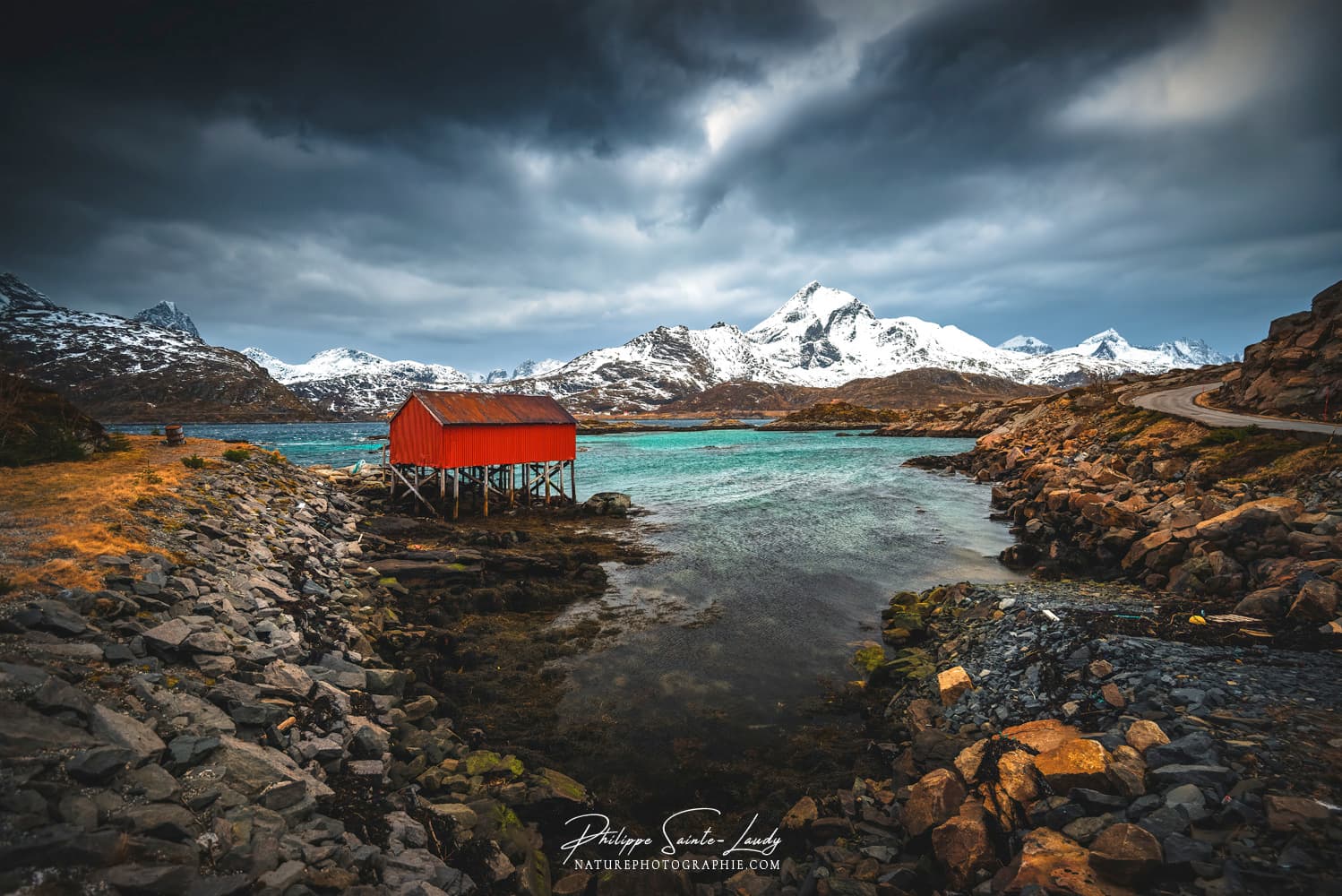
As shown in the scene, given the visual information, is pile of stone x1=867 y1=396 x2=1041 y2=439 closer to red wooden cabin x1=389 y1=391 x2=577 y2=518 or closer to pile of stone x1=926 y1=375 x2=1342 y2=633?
pile of stone x1=926 y1=375 x2=1342 y2=633

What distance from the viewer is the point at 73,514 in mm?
10508

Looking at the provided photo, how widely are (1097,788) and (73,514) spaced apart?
1736cm

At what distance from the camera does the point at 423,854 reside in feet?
18.9

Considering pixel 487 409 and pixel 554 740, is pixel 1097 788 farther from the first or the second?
pixel 487 409

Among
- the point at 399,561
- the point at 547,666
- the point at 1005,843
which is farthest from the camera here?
the point at 399,561

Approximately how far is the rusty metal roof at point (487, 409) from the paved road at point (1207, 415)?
3311 centimetres

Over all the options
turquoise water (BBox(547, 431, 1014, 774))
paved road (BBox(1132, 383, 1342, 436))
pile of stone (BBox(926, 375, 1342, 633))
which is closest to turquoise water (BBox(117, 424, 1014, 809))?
turquoise water (BBox(547, 431, 1014, 774))

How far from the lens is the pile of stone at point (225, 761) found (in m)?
4.03

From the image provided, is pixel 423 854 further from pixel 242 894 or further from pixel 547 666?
pixel 547 666

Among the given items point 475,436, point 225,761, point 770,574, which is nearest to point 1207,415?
point 770,574

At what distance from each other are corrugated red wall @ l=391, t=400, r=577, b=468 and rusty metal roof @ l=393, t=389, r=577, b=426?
31 centimetres

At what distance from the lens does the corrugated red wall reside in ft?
96.8

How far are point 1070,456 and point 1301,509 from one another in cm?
2274

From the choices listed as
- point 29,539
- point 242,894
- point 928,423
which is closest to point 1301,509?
point 242,894
